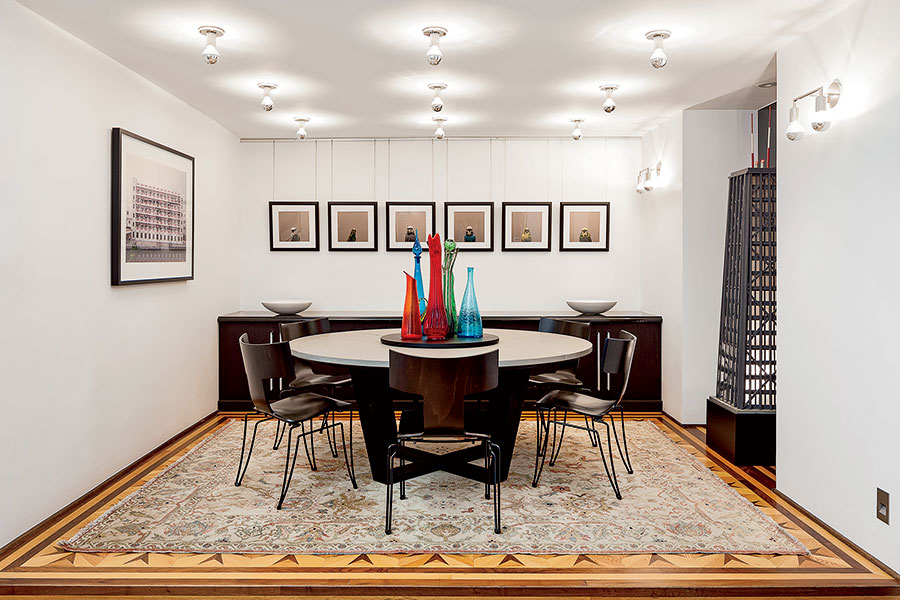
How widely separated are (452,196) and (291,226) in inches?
69.9

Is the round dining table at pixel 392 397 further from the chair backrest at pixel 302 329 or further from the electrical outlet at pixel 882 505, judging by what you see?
the electrical outlet at pixel 882 505

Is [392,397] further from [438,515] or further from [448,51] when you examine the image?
[448,51]

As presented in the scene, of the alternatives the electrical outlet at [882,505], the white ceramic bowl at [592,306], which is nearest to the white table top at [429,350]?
the electrical outlet at [882,505]

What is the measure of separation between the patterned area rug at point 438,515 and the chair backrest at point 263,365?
626mm

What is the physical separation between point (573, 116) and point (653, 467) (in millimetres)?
3174

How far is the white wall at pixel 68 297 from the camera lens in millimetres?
3182

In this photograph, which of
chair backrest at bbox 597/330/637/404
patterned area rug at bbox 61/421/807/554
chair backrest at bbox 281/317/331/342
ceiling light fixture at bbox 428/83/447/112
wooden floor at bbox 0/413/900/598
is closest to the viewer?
wooden floor at bbox 0/413/900/598

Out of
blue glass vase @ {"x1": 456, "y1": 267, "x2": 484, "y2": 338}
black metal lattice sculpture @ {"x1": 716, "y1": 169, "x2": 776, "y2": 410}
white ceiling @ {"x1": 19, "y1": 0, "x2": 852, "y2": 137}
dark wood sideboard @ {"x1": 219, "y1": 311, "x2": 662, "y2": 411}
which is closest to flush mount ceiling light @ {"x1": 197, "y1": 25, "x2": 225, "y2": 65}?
white ceiling @ {"x1": 19, "y1": 0, "x2": 852, "y2": 137}

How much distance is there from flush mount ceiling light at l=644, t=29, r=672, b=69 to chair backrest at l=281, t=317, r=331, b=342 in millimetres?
3117

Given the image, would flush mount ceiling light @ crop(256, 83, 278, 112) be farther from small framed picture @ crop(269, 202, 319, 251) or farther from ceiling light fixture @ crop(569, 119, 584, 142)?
ceiling light fixture @ crop(569, 119, 584, 142)

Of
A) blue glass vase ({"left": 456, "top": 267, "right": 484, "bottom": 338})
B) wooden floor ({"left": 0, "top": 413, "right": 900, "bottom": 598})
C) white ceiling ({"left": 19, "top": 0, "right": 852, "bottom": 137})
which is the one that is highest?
white ceiling ({"left": 19, "top": 0, "right": 852, "bottom": 137})

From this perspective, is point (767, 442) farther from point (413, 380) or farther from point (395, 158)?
point (395, 158)

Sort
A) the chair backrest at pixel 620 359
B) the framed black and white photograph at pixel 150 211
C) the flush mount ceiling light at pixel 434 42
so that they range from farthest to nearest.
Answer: the framed black and white photograph at pixel 150 211 → the chair backrest at pixel 620 359 → the flush mount ceiling light at pixel 434 42

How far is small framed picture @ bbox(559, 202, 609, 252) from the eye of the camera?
267 inches
